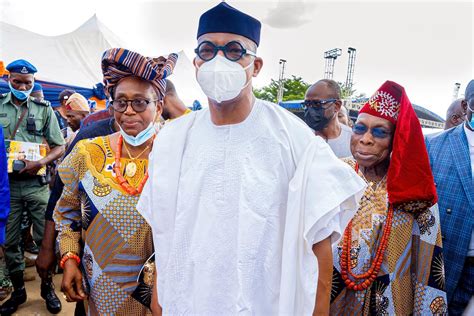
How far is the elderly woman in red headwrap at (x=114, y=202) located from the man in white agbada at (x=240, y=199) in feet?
1.11

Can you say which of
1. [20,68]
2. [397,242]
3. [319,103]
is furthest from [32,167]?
[397,242]

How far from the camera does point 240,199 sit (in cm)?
144

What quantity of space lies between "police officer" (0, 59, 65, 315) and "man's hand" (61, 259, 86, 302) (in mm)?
1961

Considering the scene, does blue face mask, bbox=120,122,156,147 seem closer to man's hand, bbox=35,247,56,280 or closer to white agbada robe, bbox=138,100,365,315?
white agbada robe, bbox=138,100,365,315

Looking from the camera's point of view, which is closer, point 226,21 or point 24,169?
point 226,21

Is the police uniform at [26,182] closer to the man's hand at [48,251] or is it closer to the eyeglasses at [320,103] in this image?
the man's hand at [48,251]

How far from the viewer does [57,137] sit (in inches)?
170

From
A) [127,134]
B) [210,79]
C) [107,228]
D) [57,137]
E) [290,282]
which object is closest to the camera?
[290,282]

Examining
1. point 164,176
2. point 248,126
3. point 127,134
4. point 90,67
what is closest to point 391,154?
point 248,126

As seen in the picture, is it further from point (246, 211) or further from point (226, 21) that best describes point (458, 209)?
point (226, 21)

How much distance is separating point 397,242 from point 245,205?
1.02 m

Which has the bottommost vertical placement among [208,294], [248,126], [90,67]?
[208,294]

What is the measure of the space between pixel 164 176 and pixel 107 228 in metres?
0.57

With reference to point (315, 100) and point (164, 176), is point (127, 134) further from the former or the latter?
point (315, 100)
